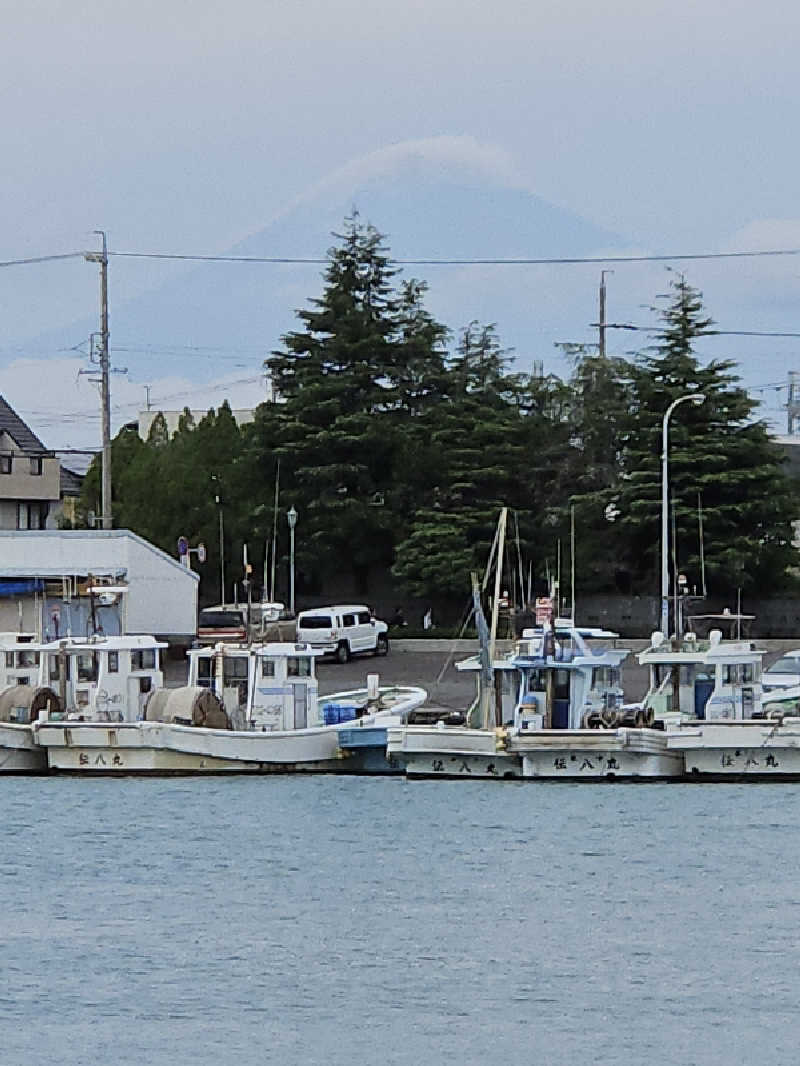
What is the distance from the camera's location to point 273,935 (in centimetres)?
3238

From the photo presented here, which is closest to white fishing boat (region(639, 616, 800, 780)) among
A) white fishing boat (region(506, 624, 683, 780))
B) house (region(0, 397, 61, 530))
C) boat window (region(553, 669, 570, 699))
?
white fishing boat (region(506, 624, 683, 780))

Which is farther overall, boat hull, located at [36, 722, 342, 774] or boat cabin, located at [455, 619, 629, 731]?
boat hull, located at [36, 722, 342, 774]

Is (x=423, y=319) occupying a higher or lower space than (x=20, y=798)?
higher

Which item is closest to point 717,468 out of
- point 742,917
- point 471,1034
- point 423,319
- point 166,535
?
point 423,319

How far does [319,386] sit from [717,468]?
1271 cm

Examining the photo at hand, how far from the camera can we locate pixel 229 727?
46906 mm

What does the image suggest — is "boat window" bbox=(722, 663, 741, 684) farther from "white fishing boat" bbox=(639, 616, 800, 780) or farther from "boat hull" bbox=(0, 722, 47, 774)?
"boat hull" bbox=(0, 722, 47, 774)

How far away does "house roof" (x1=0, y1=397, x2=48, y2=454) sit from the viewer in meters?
91.8

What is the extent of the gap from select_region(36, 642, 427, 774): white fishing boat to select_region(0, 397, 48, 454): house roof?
149ft

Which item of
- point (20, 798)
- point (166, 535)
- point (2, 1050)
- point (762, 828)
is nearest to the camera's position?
point (2, 1050)

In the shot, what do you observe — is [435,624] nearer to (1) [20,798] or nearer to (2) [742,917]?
(1) [20,798]

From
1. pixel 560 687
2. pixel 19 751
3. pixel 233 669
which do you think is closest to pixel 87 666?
pixel 19 751

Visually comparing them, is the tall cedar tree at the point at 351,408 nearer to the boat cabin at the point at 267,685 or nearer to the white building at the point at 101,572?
the white building at the point at 101,572

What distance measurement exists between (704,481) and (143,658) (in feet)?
90.9
